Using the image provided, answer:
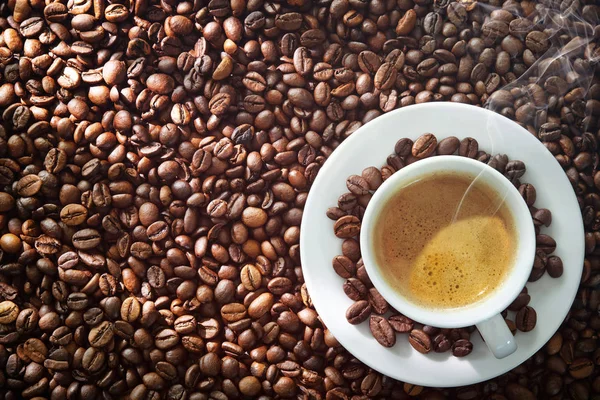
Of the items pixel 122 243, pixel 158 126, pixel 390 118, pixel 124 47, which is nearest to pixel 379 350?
pixel 390 118

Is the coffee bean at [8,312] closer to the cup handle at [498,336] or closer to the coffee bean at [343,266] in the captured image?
the coffee bean at [343,266]

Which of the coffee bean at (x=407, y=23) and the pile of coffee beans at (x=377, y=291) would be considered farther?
Result: the coffee bean at (x=407, y=23)

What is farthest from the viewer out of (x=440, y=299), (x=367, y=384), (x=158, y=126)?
(x=158, y=126)

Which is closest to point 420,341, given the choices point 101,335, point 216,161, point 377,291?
point 377,291

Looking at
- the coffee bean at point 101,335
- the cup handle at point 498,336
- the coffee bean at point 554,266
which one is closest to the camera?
the cup handle at point 498,336

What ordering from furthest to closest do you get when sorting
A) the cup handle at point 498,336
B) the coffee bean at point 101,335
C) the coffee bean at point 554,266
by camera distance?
the coffee bean at point 101,335
the coffee bean at point 554,266
the cup handle at point 498,336

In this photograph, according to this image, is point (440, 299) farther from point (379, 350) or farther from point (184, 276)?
point (184, 276)

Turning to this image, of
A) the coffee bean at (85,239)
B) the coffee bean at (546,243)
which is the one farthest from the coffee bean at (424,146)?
the coffee bean at (85,239)

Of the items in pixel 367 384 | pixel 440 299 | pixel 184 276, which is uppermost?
pixel 440 299
